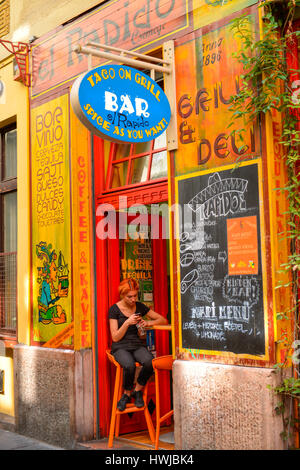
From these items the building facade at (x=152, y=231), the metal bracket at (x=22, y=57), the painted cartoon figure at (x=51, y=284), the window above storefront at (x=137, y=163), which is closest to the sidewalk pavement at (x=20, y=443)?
the building facade at (x=152, y=231)

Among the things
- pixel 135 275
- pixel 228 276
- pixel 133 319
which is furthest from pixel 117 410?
pixel 228 276

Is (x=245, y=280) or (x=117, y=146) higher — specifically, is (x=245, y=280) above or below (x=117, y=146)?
below

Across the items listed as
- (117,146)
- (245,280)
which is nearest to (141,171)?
(117,146)

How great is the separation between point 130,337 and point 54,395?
1303 mm

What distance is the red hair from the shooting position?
685cm

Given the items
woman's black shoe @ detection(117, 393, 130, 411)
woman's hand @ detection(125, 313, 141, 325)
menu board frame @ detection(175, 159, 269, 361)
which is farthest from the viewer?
woman's hand @ detection(125, 313, 141, 325)

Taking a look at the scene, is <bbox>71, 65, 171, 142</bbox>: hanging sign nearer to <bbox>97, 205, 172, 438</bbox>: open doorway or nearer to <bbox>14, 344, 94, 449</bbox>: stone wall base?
<bbox>97, 205, 172, 438</bbox>: open doorway

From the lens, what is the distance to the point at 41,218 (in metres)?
7.90

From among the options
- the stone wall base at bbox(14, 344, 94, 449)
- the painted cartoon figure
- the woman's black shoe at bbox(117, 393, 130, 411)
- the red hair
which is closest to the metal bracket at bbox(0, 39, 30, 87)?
the painted cartoon figure

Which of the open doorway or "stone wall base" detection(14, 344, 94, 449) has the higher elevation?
the open doorway

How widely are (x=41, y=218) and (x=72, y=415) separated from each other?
251cm

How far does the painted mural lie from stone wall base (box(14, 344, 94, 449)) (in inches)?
Answer: 13.5

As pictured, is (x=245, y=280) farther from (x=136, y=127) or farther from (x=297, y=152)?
(x=136, y=127)
